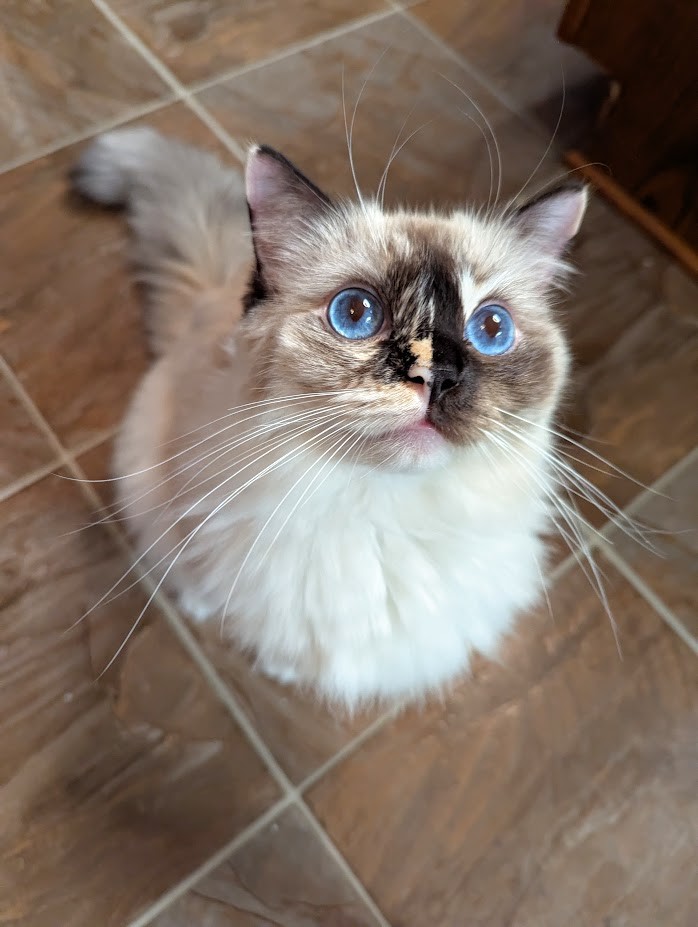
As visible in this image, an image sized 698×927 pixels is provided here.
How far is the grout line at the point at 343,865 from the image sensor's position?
1015mm

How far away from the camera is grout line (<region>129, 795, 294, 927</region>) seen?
0.99 m

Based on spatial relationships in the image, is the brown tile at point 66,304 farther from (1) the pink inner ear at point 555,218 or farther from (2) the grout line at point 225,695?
(1) the pink inner ear at point 555,218

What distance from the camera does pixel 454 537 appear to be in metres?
0.80

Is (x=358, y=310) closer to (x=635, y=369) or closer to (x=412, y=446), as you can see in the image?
(x=412, y=446)

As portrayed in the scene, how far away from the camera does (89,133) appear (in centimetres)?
149

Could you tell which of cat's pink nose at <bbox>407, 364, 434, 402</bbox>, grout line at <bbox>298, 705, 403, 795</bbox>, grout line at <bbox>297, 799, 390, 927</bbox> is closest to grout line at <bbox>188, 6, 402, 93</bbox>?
cat's pink nose at <bbox>407, 364, 434, 402</bbox>

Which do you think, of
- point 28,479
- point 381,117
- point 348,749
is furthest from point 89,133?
point 348,749

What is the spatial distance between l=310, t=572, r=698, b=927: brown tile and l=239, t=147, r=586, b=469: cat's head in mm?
606

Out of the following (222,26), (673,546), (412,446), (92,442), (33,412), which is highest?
(222,26)

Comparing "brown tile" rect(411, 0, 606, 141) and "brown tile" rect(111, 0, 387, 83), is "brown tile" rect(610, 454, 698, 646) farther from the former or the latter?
"brown tile" rect(111, 0, 387, 83)

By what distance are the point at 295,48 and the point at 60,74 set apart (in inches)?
21.3

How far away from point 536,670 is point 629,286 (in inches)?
34.1

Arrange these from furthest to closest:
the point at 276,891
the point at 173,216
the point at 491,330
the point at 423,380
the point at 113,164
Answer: the point at 113,164 → the point at 173,216 → the point at 276,891 → the point at 491,330 → the point at 423,380

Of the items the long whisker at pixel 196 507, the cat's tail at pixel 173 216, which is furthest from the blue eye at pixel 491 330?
the cat's tail at pixel 173 216
